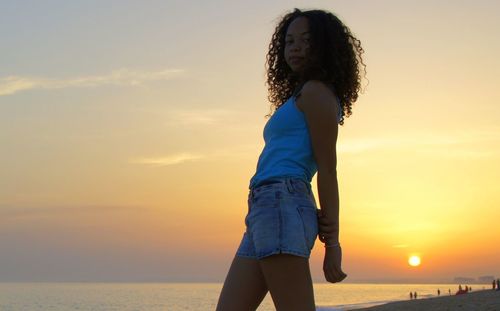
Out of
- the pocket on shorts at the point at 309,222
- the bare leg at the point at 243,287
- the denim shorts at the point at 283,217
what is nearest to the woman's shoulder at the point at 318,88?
the denim shorts at the point at 283,217

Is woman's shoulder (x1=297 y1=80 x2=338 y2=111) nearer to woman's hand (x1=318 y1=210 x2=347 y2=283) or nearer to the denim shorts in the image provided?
the denim shorts

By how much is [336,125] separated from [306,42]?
19.6 inches

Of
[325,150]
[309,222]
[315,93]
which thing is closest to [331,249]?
[309,222]

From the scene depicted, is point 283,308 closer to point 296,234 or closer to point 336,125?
point 296,234

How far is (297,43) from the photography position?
3.80 meters

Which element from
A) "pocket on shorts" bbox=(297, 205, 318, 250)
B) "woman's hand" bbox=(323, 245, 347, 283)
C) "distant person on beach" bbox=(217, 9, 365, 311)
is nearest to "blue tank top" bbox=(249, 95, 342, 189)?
"distant person on beach" bbox=(217, 9, 365, 311)

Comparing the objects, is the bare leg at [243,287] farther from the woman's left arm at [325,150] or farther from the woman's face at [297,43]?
the woman's face at [297,43]

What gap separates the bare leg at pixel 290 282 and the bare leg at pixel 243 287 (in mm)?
232

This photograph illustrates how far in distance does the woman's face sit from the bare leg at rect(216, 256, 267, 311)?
105 centimetres

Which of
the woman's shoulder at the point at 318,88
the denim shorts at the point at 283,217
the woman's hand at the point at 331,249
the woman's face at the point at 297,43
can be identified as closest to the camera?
the denim shorts at the point at 283,217

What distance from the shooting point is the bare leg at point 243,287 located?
11.9 ft

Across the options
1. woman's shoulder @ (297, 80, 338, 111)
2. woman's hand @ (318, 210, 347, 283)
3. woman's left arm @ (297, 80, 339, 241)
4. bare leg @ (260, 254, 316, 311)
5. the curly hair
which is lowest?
bare leg @ (260, 254, 316, 311)

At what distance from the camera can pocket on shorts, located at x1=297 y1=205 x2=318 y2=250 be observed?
11.1 ft

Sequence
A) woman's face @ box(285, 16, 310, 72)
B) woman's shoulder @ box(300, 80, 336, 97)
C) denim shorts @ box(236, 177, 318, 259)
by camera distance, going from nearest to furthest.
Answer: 1. denim shorts @ box(236, 177, 318, 259)
2. woman's shoulder @ box(300, 80, 336, 97)
3. woman's face @ box(285, 16, 310, 72)
